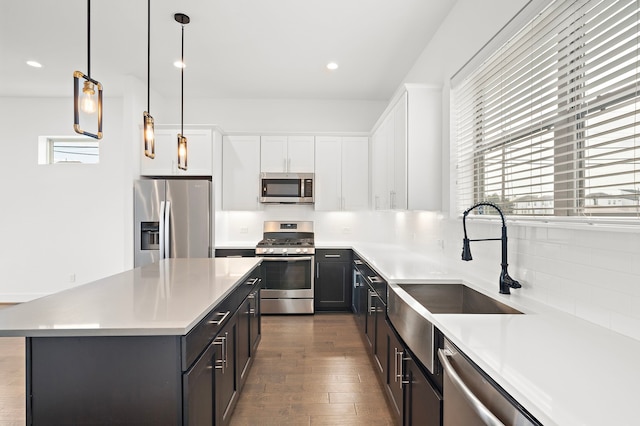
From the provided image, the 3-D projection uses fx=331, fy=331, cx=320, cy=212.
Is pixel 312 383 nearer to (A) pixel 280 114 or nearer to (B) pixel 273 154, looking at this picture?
(B) pixel 273 154

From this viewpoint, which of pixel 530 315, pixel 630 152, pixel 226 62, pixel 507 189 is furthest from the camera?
pixel 226 62

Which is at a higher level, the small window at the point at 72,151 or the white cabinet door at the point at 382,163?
the small window at the point at 72,151

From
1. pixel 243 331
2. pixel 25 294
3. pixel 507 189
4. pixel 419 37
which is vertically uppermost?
pixel 419 37

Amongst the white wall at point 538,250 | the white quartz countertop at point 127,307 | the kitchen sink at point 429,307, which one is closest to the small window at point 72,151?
the white quartz countertop at point 127,307

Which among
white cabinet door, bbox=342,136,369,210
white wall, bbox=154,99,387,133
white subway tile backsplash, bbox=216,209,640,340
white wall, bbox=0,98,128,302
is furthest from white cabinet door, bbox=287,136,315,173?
white wall, bbox=0,98,128,302

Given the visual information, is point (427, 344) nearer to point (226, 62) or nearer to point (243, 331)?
point (243, 331)

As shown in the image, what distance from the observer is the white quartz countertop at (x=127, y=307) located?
1247mm

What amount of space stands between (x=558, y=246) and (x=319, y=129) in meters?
3.81

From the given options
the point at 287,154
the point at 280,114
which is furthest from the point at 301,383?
the point at 280,114

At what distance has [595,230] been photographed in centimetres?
125

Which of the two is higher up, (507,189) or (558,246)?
(507,189)

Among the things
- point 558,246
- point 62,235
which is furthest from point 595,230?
point 62,235

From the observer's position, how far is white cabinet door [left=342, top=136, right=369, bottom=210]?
15.3ft

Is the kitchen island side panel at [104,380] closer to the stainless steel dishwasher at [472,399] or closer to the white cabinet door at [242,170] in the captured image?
the stainless steel dishwasher at [472,399]
